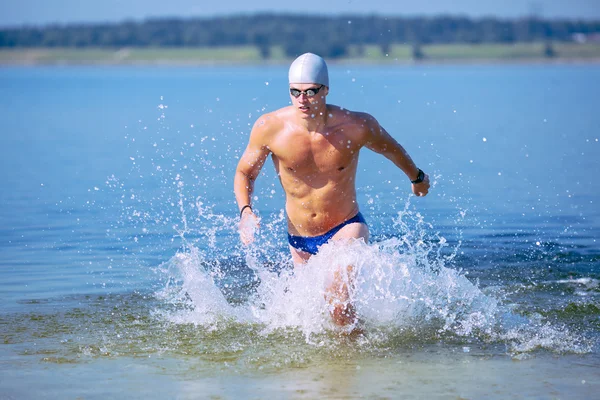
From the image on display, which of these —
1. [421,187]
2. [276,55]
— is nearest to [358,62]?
[276,55]

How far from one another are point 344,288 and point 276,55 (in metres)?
164

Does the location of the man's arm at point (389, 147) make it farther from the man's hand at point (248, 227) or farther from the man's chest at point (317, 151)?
the man's hand at point (248, 227)


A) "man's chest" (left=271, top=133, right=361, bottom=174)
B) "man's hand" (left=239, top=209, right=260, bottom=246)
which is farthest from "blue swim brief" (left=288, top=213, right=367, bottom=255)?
"man's hand" (left=239, top=209, right=260, bottom=246)

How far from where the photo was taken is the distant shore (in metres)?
150

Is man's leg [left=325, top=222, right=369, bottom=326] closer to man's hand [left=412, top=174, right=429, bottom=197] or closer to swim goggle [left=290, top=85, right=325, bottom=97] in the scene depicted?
man's hand [left=412, top=174, right=429, bottom=197]

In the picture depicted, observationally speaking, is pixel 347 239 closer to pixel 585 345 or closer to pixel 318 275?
pixel 318 275

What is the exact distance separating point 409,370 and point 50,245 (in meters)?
6.95

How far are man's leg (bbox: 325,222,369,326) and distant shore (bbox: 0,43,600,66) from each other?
123646 mm

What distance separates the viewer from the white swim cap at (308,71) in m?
7.46

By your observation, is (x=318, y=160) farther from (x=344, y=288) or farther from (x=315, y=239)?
(x=344, y=288)

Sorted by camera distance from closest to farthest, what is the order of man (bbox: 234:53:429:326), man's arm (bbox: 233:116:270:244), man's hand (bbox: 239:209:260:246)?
man's hand (bbox: 239:209:260:246)
man (bbox: 234:53:429:326)
man's arm (bbox: 233:116:270:244)

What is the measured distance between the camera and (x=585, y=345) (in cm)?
759

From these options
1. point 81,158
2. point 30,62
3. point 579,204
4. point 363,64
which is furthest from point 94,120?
point 30,62

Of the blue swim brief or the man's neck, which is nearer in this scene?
the man's neck
